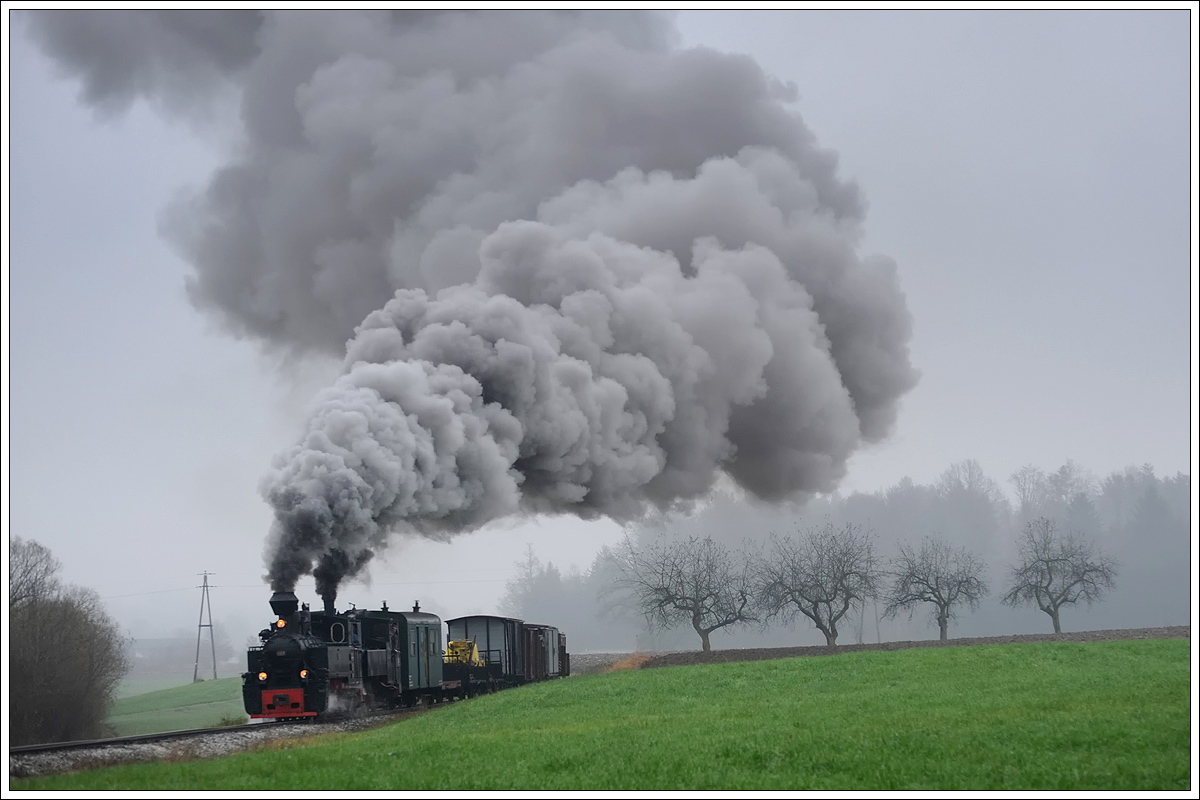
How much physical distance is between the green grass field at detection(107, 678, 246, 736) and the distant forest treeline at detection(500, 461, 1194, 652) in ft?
112

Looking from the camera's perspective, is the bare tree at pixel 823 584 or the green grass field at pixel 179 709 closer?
the green grass field at pixel 179 709

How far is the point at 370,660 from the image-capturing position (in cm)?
2052

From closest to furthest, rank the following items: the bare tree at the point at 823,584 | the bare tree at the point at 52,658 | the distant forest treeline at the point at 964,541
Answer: the bare tree at the point at 52,658 < the bare tree at the point at 823,584 < the distant forest treeline at the point at 964,541

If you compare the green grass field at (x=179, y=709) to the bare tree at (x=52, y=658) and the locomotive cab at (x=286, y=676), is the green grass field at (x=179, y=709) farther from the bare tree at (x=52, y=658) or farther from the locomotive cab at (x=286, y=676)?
the locomotive cab at (x=286, y=676)

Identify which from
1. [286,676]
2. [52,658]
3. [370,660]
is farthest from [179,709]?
[286,676]

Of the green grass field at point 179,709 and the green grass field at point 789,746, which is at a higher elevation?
the green grass field at point 789,746

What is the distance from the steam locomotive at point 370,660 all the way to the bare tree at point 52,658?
467cm

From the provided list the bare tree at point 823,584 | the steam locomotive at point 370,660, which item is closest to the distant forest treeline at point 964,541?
the bare tree at point 823,584

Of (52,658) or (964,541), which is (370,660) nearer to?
(52,658)

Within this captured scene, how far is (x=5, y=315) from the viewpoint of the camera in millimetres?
9242

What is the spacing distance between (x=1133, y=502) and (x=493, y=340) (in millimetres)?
78427

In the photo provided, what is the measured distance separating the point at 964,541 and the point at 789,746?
78372 mm

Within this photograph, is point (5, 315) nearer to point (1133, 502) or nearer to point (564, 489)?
point (564, 489)

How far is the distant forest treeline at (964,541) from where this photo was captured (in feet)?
241
